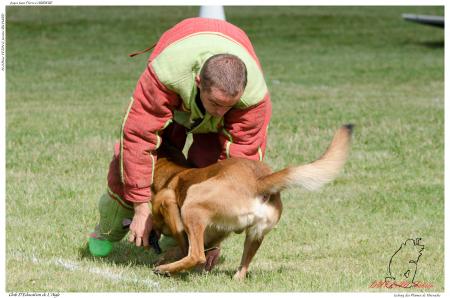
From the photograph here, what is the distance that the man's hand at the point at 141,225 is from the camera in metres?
5.26

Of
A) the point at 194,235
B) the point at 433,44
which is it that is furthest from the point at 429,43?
the point at 194,235

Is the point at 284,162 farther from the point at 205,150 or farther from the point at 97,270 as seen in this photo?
the point at 97,270

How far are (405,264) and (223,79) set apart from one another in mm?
1931

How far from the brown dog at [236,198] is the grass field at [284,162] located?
1.04 feet

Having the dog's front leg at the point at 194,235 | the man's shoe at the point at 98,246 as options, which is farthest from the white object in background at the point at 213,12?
the dog's front leg at the point at 194,235

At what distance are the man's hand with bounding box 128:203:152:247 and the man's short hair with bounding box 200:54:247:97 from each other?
0.95 metres

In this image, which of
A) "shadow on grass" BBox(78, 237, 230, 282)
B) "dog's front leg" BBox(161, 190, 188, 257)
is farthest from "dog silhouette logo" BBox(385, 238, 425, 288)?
"dog's front leg" BBox(161, 190, 188, 257)

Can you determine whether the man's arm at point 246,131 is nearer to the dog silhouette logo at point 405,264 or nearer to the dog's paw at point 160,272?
the dog's paw at point 160,272

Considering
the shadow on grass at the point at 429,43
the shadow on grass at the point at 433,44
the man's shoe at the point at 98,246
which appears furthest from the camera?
the shadow on grass at the point at 429,43

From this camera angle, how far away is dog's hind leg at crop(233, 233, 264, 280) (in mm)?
5031

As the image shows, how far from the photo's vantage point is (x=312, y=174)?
185 inches

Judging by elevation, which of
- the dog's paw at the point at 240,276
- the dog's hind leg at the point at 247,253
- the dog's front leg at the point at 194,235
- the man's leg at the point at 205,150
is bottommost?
the dog's paw at the point at 240,276

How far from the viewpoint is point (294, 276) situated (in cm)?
529
